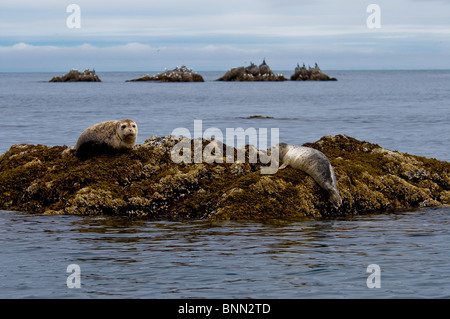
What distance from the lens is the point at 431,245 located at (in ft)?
34.5

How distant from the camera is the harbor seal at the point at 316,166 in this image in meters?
12.7

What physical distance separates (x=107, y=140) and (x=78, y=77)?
547 ft

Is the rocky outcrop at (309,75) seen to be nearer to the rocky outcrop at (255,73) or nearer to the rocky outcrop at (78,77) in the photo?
the rocky outcrop at (255,73)

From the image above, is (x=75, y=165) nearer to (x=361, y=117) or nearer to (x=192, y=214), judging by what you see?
(x=192, y=214)

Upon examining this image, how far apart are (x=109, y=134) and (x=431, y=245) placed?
24.8ft

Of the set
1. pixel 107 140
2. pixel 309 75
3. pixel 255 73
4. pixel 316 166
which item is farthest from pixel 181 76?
pixel 316 166

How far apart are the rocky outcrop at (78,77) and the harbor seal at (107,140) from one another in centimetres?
16322

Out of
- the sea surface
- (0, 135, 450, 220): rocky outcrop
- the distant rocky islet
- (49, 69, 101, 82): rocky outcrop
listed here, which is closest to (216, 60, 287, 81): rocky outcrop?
the distant rocky islet

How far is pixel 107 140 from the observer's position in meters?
14.2

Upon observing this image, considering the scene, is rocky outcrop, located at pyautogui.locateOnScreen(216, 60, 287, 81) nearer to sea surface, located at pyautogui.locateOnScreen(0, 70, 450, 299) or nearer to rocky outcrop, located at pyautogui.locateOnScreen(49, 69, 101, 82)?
rocky outcrop, located at pyautogui.locateOnScreen(49, 69, 101, 82)

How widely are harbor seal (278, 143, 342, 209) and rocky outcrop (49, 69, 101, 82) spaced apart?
542 feet

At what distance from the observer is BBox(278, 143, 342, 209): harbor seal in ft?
41.5

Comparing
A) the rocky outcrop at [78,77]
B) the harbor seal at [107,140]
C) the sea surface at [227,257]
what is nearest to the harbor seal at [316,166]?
the sea surface at [227,257]
